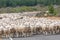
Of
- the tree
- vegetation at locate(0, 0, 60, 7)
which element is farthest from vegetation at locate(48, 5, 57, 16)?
vegetation at locate(0, 0, 60, 7)

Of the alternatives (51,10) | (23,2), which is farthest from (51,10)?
(23,2)

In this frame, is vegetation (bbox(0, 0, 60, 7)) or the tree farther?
vegetation (bbox(0, 0, 60, 7))

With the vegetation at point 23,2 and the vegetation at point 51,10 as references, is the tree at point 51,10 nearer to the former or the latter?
the vegetation at point 51,10

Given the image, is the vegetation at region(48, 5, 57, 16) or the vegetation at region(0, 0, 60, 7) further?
the vegetation at region(0, 0, 60, 7)

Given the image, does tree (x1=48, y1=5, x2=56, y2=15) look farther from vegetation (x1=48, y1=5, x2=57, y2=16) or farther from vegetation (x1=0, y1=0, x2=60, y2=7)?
vegetation (x1=0, y1=0, x2=60, y2=7)

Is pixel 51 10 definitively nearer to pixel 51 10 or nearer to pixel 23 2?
pixel 51 10

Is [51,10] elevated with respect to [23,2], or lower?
elevated

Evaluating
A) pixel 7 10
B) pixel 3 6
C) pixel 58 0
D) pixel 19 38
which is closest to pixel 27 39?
pixel 19 38

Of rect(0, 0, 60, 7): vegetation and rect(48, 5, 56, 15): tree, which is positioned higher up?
rect(48, 5, 56, 15): tree

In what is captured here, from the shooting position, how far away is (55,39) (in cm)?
1112

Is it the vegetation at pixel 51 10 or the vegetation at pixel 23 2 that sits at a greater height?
the vegetation at pixel 51 10

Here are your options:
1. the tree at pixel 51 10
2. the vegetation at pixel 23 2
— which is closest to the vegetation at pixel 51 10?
the tree at pixel 51 10

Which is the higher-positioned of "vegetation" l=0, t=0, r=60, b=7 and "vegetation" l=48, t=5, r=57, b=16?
"vegetation" l=48, t=5, r=57, b=16

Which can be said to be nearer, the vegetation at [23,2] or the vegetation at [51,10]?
the vegetation at [51,10]
